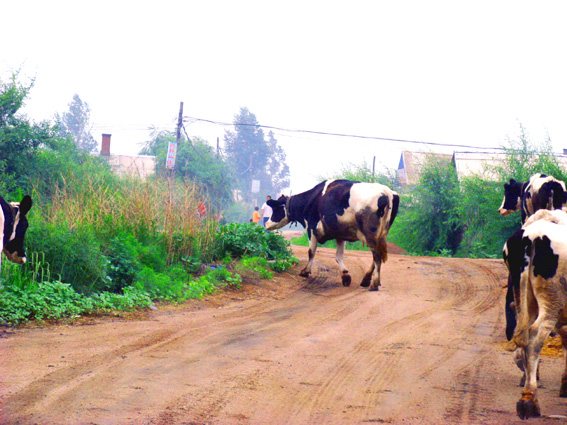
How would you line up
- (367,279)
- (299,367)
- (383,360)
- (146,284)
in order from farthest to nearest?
(367,279) → (146,284) → (383,360) → (299,367)

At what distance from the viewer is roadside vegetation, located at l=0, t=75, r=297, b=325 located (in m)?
8.51

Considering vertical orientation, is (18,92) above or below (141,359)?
above

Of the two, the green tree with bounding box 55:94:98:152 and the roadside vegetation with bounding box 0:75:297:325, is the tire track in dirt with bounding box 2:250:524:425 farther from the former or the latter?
the green tree with bounding box 55:94:98:152

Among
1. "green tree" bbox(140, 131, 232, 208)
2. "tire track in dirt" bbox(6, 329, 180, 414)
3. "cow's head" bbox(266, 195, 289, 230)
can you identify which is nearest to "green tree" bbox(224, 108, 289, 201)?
"green tree" bbox(140, 131, 232, 208)

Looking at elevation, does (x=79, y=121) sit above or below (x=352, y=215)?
above

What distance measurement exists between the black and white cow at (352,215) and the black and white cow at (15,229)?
6680 millimetres

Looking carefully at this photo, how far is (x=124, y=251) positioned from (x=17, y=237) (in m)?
2.51

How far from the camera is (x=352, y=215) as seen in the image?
12648 mm

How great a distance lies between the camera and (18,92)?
778 inches

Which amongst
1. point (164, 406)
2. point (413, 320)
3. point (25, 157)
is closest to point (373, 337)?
point (413, 320)

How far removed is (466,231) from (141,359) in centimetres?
2299

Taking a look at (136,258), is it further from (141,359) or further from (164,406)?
(164,406)

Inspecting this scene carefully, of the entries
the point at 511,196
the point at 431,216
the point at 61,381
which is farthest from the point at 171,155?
the point at 61,381

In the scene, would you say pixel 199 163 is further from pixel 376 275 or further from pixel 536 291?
pixel 536 291
